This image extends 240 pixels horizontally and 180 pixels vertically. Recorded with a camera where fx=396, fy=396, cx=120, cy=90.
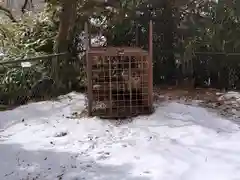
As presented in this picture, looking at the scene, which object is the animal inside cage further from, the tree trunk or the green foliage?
the green foliage

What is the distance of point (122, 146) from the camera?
4.01 meters

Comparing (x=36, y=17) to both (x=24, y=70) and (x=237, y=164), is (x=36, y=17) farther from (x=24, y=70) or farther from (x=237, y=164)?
(x=237, y=164)

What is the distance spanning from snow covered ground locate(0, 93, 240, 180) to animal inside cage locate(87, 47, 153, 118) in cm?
26

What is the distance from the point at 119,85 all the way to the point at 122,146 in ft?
4.21

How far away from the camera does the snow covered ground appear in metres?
3.47

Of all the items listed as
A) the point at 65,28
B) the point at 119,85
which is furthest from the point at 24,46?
the point at 119,85

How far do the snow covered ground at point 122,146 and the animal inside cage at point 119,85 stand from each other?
0.26m

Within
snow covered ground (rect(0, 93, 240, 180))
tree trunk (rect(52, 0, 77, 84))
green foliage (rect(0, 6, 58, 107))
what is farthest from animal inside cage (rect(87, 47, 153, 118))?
green foliage (rect(0, 6, 58, 107))

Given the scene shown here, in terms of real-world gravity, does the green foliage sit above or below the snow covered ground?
above

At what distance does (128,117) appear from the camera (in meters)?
5.00

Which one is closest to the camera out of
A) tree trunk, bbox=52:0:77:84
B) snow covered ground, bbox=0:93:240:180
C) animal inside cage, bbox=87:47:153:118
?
snow covered ground, bbox=0:93:240:180

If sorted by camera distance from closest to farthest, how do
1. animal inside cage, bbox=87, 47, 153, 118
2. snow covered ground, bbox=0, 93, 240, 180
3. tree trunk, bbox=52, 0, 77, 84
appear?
1. snow covered ground, bbox=0, 93, 240, 180
2. animal inside cage, bbox=87, 47, 153, 118
3. tree trunk, bbox=52, 0, 77, 84

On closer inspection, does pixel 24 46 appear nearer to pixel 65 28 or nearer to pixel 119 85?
pixel 65 28

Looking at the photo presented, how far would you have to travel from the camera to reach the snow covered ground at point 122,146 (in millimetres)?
3469
